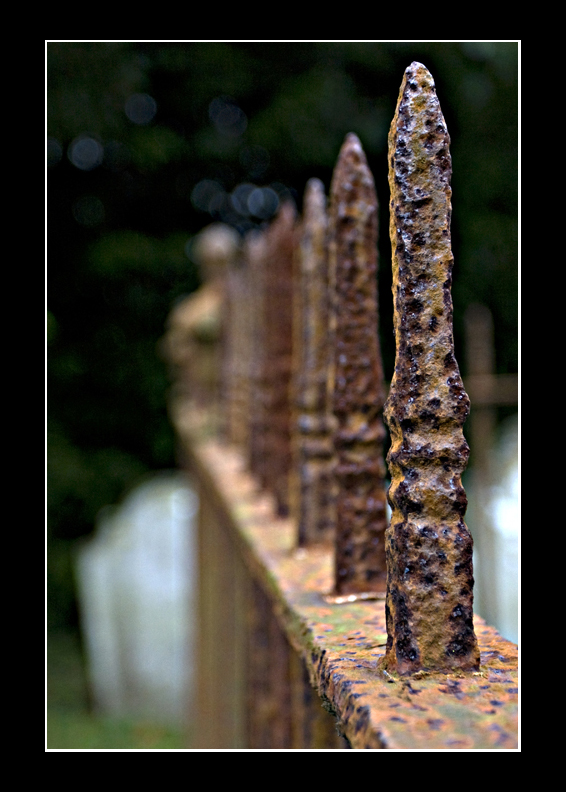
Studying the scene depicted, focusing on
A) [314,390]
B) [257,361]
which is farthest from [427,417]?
[257,361]

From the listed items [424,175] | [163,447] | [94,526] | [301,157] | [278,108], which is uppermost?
[278,108]

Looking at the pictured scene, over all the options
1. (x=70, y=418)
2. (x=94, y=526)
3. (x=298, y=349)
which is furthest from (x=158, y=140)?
(x=298, y=349)

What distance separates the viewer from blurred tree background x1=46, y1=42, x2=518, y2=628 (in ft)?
23.4

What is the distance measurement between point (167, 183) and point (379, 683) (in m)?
8.58

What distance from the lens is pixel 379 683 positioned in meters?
1.04

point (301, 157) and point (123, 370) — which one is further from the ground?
point (301, 157)

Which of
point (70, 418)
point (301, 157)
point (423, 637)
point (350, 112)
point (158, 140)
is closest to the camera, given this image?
point (423, 637)

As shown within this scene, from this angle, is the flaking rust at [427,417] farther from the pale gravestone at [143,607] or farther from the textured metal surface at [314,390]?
the pale gravestone at [143,607]

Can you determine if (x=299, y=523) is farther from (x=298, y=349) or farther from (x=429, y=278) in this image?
(x=429, y=278)

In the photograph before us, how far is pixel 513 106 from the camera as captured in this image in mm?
7406

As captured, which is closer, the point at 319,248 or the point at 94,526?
the point at 319,248

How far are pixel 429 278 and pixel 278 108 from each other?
7.33m

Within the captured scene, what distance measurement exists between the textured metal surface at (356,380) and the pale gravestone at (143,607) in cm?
727

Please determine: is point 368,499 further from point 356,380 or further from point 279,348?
point 279,348
